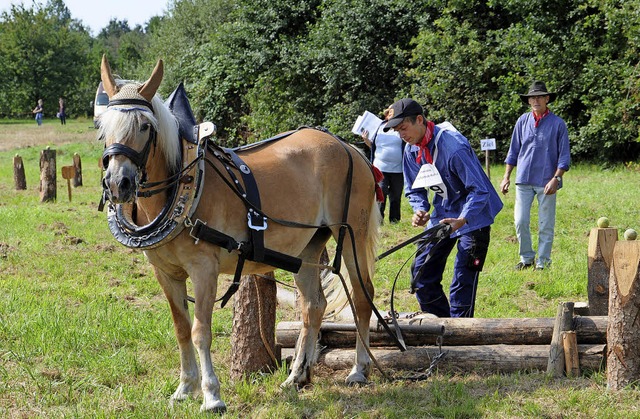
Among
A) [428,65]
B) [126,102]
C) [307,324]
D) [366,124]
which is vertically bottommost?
[307,324]

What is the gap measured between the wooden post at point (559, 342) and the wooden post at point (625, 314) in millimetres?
411

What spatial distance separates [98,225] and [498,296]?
23.1ft

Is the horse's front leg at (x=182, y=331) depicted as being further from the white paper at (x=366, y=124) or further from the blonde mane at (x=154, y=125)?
the white paper at (x=366, y=124)

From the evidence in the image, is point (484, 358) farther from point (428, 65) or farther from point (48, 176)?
point (428, 65)

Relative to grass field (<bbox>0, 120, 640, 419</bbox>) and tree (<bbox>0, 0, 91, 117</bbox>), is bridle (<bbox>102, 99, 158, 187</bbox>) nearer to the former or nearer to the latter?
grass field (<bbox>0, 120, 640, 419</bbox>)

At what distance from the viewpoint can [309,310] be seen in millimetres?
5555

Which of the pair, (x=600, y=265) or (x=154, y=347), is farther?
(x=154, y=347)

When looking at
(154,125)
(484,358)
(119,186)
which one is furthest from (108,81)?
(484,358)

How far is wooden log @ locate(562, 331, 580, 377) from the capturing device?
5.04 m

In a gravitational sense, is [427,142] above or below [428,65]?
below

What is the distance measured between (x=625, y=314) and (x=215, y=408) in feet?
8.46

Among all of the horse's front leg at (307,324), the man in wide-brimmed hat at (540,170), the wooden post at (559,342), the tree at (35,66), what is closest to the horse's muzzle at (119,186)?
the horse's front leg at (307,324)

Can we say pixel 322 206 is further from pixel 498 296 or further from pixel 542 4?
pixel 542 4

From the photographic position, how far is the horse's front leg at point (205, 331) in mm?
4594
